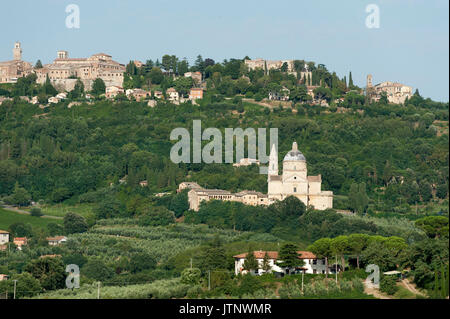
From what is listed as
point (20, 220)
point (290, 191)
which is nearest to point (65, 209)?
point (20, 220)

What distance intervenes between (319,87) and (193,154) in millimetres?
23342

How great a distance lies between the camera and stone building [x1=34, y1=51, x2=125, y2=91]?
110 m

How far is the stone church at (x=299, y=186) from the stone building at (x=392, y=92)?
34.7 metres

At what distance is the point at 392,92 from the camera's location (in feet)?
353

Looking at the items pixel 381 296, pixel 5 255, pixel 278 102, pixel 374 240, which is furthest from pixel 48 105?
pixel 381 296

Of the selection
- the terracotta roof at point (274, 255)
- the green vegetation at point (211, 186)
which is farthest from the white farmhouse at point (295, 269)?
the green vegetation at point (211, 186)

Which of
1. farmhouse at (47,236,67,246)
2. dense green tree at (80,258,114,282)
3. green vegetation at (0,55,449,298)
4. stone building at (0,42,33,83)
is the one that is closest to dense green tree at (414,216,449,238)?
green vegetation at (0,55,449,298)

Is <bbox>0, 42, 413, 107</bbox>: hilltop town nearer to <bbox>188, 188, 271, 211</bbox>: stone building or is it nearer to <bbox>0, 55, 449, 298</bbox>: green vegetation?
<bbox>0, 55, 449, 298</bbox>: green vegetation

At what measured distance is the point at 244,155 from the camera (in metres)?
84.9

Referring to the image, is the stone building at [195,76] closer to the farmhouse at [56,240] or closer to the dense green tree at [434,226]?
the farmhouse at [56,240]

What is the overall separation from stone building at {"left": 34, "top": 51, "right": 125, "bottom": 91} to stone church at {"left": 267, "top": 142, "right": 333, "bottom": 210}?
4107 centimetres

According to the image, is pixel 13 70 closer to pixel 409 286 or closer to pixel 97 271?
pixel 97 271

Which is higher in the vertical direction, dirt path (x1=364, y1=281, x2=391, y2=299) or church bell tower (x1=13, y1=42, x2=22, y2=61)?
church bell tower (x1=13, y1=42, x2=22, y2=61)

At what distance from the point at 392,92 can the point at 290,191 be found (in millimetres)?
39362
